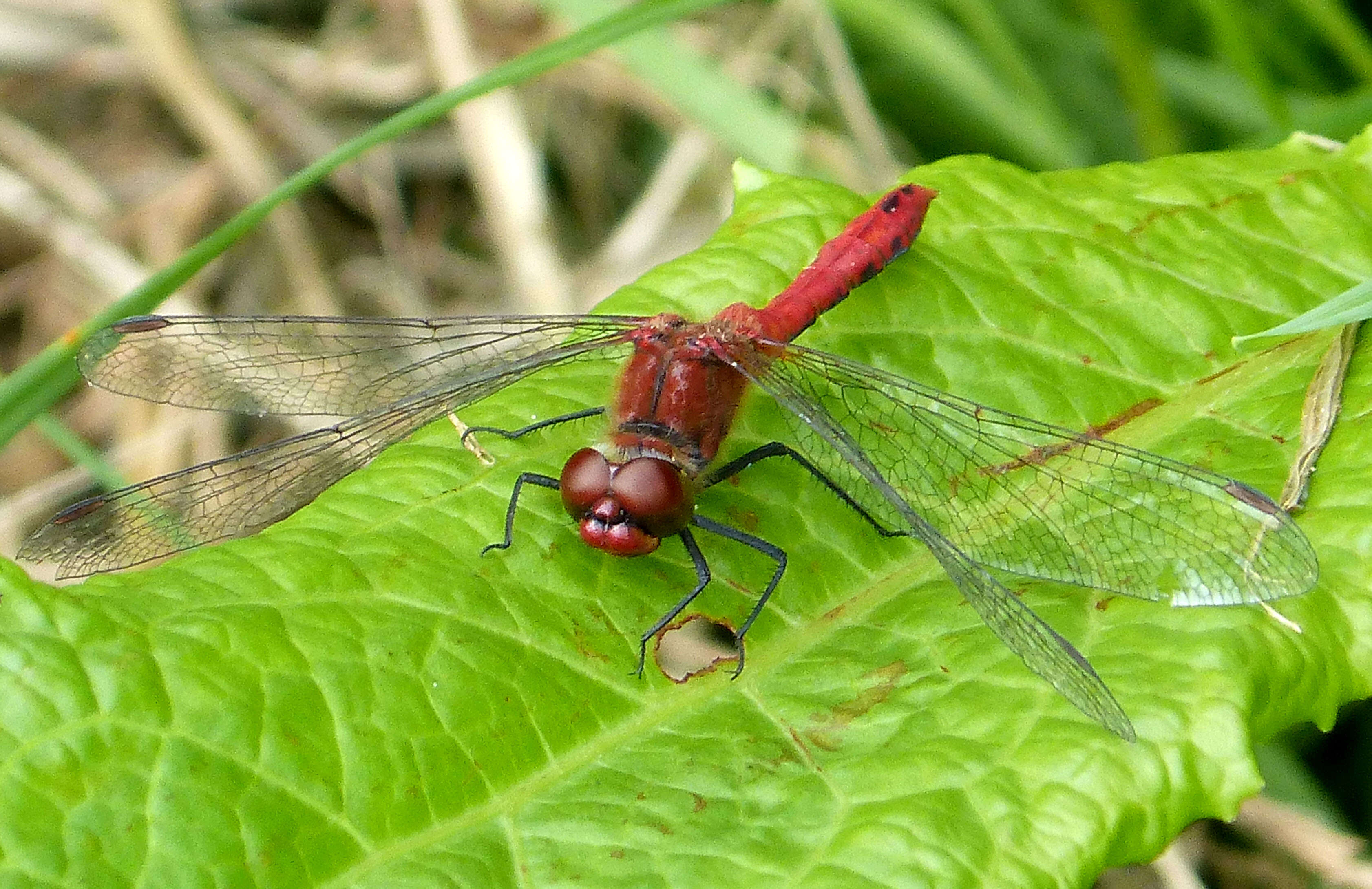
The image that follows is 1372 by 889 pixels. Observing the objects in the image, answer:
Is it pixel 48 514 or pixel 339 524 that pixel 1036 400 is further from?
pixel 48 514

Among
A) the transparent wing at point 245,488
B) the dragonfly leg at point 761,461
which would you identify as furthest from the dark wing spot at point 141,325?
the dragonfly leg at point 761,461

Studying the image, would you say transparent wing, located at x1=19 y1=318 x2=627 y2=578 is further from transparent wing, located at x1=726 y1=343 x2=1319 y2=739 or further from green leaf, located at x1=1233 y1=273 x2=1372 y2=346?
green leaf, located at x1=1233 y1=273 x2=1372 y2=346

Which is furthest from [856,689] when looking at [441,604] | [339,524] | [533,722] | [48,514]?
[48,514]

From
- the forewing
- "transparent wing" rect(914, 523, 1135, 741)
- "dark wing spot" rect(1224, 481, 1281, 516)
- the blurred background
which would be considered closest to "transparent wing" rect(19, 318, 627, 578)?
the forewing

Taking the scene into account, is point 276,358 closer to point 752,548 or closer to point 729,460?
point 729,460

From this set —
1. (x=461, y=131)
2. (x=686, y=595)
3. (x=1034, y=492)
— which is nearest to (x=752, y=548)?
(x=686, y=595)

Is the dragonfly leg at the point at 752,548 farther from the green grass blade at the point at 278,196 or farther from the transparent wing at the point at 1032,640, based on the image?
the green grass blade at the point at 278,196
